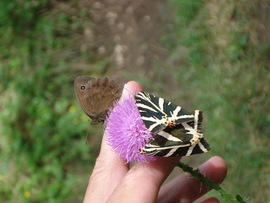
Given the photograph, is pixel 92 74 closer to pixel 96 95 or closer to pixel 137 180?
pixel 96 95

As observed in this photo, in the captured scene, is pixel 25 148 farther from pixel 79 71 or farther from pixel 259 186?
pixel 259 186

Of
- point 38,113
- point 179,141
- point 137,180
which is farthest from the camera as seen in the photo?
point 38,113

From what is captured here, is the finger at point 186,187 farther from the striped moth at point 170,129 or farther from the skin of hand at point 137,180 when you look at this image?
the striped moth at point 170,129

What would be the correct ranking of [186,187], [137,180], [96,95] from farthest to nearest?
1. [186,187]
2. [96,95]
3. [137,180]

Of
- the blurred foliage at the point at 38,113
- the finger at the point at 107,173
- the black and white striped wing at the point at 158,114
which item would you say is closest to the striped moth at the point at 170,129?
the black and white striped wing at the point at 158,114

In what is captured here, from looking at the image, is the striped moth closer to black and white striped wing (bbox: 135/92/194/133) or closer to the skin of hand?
black and white striped wing (bbox: 135/92/194/133)

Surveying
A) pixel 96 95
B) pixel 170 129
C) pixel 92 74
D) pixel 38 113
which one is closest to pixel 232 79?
pixel 96 95
